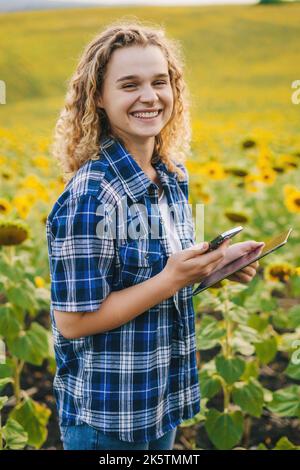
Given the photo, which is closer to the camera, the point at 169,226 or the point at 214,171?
the point at 169,226

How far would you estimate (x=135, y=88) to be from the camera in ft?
3.62

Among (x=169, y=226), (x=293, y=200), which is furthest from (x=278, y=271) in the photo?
(x=169, y=226)

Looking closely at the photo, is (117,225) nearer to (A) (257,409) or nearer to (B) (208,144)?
(A) (257,409)

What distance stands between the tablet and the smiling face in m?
0.27

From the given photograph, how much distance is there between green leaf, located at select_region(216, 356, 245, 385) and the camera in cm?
162

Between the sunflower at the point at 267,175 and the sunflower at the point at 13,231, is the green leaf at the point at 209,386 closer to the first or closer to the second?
the sunflower at the point at 13,231

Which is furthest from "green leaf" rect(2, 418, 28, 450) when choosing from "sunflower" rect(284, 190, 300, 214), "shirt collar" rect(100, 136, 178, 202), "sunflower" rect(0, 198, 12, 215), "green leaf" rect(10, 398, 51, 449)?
"sunflower" rect(284, 190, 300, 214)

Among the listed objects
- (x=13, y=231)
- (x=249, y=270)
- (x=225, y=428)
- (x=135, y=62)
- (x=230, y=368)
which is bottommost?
(x=225, y=428)

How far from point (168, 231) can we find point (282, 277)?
862 mm

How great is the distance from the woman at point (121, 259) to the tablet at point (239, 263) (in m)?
0.02

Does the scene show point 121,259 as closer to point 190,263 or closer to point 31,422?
point 190,263

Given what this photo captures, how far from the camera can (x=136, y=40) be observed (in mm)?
1107

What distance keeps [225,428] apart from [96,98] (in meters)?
0.89
